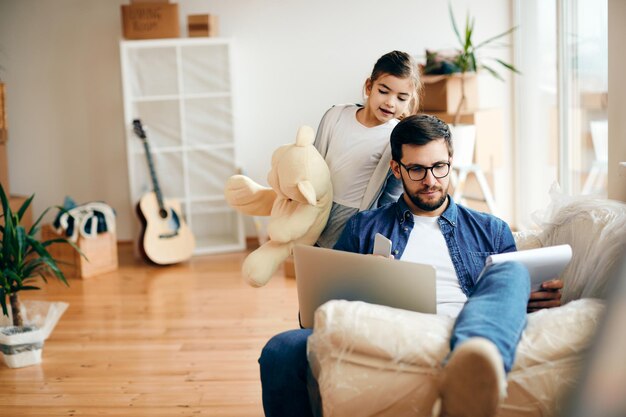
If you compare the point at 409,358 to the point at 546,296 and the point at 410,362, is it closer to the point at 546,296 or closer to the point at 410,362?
the point at 410,362

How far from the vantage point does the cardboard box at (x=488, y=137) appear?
5.02 meters

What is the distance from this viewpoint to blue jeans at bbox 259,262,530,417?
161cm

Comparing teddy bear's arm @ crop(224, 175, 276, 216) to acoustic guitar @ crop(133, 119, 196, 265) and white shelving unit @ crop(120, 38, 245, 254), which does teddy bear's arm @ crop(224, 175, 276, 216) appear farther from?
white shelving unit @ crop(120, 38, 245, 254)

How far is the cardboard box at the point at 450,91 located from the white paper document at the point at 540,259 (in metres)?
2.81

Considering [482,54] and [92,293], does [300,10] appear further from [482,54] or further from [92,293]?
[92,293]

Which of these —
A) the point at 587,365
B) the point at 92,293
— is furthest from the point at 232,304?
the point at 587,365

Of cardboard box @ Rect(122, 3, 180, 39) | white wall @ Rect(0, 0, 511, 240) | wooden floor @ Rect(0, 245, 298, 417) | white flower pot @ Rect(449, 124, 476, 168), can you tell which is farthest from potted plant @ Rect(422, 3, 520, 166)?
cardboard box @ Rect(122, 3, 180, 39)

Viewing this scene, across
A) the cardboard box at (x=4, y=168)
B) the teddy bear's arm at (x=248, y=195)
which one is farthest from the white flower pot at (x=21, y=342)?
the cardboard box at (x=4, y=168)

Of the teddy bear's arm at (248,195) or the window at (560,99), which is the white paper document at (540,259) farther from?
the window at (560,99)

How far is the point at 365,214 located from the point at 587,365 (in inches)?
63.7

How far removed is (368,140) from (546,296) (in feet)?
2.48

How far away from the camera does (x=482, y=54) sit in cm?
564

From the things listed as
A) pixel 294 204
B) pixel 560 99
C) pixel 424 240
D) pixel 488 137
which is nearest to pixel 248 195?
pixel 294 204

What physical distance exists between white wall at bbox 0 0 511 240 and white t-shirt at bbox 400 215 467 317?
356 centimetres
